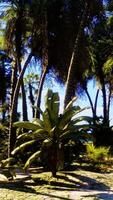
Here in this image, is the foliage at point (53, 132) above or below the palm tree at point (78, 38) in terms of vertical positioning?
below

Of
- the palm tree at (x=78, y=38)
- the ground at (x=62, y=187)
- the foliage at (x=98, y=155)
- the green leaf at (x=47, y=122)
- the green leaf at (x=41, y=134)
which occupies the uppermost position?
the palm tree at (x=78, y=38)

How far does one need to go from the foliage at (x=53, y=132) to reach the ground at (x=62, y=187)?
1.44 feet

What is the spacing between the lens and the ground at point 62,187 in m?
10.4

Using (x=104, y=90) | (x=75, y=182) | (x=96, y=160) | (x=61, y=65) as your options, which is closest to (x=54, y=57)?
(x=61, y=65)

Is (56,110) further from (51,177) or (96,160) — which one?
(96,160)

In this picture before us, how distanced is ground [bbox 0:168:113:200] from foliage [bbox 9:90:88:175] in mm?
439

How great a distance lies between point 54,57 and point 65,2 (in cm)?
265

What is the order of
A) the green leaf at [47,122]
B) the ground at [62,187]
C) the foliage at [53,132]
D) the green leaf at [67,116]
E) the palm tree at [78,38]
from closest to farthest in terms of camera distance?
1. the ground at [62,187]
2. the foliage at [53,132]
3. the green leaf at [47,122]
4. the green leaf at [67,116]
5. the palm tree at [78,38]

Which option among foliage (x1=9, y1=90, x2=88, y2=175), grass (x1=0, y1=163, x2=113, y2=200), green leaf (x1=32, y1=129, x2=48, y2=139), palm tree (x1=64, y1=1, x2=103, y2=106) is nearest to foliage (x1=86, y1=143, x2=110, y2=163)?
palm tree (x1=64, y1=1, x2=103, y2=106)

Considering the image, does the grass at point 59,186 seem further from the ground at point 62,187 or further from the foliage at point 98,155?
the foliage at point 98,155

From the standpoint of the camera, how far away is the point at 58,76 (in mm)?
23609

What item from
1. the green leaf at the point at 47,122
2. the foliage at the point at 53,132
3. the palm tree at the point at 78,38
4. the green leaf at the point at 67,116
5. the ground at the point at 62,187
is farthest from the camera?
the palm tree at the point at 78,38

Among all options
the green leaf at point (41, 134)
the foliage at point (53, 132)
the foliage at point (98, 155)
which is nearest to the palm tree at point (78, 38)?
the foliage at point (98, 155)

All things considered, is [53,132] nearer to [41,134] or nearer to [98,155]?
[41,134]
